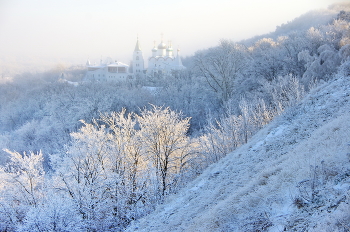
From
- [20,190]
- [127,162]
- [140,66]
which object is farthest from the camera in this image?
[140,66]

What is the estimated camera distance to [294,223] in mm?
4227

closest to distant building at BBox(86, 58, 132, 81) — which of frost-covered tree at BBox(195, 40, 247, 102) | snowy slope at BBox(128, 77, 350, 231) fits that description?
frost-covered tree at BBox(195, 40, 247, 102)

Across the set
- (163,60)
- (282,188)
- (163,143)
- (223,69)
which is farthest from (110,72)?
(282,188)

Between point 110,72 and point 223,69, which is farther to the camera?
point 110,72

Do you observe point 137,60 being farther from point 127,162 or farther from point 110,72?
point 127,162

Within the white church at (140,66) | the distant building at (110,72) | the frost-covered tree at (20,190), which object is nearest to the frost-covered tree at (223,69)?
the frost-covered tree at (20,190)

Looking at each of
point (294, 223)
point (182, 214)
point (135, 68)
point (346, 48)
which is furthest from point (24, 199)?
point (135, 68)

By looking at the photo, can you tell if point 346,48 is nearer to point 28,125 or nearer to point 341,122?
point 341,122

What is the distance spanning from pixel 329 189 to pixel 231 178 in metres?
3.74

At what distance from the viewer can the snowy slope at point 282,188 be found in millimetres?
4328

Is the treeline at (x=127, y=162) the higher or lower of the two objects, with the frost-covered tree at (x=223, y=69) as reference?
lower

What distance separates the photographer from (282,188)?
17.3 ft

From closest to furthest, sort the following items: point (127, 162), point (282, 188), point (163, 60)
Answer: point (282, 188), point (127, 162), point (163, 60)

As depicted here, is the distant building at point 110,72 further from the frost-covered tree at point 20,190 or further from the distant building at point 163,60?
the frost-covered tree at point 20,190
